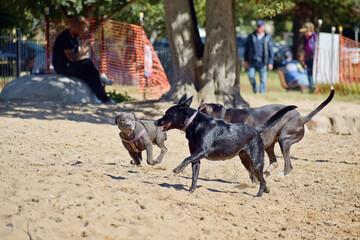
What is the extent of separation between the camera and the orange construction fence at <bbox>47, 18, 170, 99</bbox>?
53.4 feet

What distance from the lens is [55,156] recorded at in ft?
26.1

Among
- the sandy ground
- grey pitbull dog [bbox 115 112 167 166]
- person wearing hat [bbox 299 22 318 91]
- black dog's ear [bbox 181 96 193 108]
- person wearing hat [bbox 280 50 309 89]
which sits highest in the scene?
person wearing hat [bbox 299 22 318 91]

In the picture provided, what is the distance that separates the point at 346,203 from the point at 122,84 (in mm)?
12080

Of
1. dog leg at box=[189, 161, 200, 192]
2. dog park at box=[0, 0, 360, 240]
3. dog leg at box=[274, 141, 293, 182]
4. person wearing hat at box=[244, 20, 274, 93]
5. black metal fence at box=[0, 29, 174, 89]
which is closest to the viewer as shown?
dog park at box=[0, 0, 360, 240]

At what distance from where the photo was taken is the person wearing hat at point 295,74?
19.6 metres

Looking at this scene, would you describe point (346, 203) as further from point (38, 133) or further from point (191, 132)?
point (38, 133)

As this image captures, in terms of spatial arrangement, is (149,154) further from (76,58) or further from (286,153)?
(76,58)

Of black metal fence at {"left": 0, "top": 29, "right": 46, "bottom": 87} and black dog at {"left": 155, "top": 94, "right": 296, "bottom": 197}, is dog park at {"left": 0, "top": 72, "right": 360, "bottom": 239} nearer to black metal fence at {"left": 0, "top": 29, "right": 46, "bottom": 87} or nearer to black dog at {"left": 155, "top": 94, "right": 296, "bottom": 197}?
black dog at {"left": 155, "top": 94, "right": 296, "bottom": 197}

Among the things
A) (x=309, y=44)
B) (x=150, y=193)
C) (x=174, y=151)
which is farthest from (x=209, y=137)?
(x=309, y=44)

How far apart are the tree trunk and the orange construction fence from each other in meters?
3.59

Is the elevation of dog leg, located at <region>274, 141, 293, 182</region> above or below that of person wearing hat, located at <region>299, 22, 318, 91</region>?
below

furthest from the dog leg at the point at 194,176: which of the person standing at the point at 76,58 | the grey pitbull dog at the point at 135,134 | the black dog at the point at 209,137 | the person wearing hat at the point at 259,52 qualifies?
the person wearing hat at the point at 259,52

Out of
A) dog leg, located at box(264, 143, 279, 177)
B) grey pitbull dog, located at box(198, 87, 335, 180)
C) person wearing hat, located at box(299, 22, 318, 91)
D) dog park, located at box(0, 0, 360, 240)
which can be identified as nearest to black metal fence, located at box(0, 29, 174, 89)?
dog park, located at box(0, 0, 360, 240)

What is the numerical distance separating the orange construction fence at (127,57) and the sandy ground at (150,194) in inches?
242
